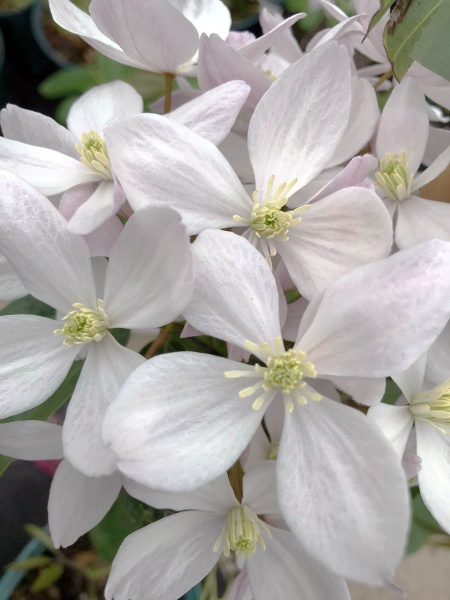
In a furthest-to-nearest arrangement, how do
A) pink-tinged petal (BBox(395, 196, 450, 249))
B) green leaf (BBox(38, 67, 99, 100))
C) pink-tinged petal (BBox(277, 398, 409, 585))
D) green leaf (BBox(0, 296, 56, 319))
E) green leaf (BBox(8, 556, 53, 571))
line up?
green leaf (BBox(38, 67, 99, 100))
green leaf (BBox(8, 556, 53, 571))
green leaf (BBox(0, 296, 56, 319))
pink-tinged petal (BBox(395, 196, 450, 249))
pink-tinged petal (BBox(277, 398, 409, 585))

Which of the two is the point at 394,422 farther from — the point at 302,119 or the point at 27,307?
the point at 27,307

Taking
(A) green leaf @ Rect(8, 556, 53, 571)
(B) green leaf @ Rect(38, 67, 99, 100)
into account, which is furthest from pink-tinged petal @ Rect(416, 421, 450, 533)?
(B) green leaf @ Rect(38, 67, 99, 100)

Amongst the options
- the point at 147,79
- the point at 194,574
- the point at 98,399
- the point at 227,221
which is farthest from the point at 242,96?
the point at 147,79

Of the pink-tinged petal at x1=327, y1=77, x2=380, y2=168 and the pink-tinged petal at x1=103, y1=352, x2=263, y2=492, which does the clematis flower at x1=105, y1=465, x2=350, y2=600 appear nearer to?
the pink-tinged petal at x1=103, y1=352, x2=263, y2=492

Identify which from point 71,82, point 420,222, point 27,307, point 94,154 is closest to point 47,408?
point 27,307

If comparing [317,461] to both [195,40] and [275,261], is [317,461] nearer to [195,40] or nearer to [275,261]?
[275,261]
